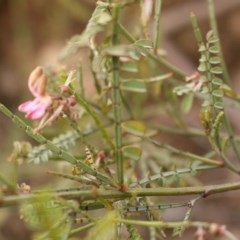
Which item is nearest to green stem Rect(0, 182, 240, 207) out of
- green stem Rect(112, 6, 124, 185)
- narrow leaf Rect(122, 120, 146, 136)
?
green stem Rect(112, 6, 124, 185)

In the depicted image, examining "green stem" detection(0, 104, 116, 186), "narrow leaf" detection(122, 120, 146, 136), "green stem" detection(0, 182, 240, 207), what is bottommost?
"green stem" detection(0, 182, 240, 207)

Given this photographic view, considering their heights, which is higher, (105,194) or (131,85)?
(131,85)

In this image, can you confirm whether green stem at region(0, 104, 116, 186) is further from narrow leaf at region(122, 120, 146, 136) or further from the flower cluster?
narrow leaf at region(122, 120, 146, 136)

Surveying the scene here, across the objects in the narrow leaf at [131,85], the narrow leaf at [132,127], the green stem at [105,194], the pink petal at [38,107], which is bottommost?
the green stem at [105,194]

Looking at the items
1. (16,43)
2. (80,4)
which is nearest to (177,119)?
(80,4)

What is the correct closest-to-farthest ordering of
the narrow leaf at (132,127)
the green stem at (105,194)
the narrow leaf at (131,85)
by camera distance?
the green stem at (105,194) → the narrow leaf at (131,85) → the narrow leaf at (132,127)

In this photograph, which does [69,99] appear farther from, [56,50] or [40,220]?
[56,50]

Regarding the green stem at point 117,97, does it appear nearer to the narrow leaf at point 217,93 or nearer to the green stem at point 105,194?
the green stem at point 105,194

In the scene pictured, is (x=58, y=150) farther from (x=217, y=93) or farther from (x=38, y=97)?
(x=217, y=93)

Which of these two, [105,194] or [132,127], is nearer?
[105,194]

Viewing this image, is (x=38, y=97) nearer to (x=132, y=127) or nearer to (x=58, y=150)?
(x=58, y=150)

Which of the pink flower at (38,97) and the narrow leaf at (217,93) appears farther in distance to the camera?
the narrow leaf at (217,93)

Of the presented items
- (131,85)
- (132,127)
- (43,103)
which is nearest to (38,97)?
(43,103)

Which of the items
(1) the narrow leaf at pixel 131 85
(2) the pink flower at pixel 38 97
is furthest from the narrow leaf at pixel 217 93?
(2) the pink flower at pixel 38 97
